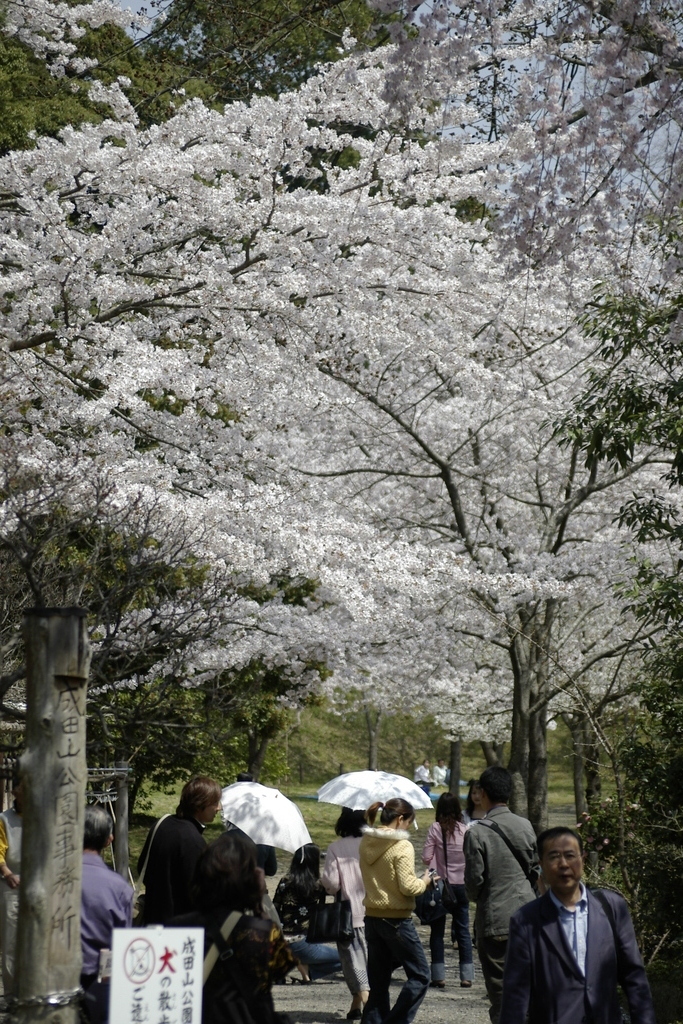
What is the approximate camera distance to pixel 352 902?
6551mm

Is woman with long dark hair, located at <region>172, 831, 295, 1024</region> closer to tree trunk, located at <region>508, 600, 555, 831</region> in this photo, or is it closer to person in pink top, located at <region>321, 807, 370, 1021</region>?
person in pink top, located at <region>321, 807, 370, 1021</region>

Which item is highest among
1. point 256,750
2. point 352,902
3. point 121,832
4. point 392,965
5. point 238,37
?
point 238,37

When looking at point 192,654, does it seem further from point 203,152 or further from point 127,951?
point 127,951

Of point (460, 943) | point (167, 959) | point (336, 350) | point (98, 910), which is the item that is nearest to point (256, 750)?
point (336, 350)

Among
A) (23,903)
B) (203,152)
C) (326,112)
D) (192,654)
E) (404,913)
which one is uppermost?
(326,112)

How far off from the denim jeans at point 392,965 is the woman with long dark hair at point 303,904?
4.35 ft

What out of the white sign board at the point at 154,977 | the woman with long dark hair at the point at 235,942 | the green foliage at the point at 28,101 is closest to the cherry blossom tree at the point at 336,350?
the green foliage at the point at 28,101

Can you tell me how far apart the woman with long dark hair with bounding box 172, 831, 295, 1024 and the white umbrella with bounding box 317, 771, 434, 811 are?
514 centimetres

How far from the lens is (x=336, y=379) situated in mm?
11273

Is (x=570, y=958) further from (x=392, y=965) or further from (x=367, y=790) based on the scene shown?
(x=367, y=790)

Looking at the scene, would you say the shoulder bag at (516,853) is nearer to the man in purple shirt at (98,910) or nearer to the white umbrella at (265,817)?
the man in purple shirt at (98,910)

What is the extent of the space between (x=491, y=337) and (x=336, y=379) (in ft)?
6.70

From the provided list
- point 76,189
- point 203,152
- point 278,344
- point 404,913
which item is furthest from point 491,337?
point 404,913

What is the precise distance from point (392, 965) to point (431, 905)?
1896mm
